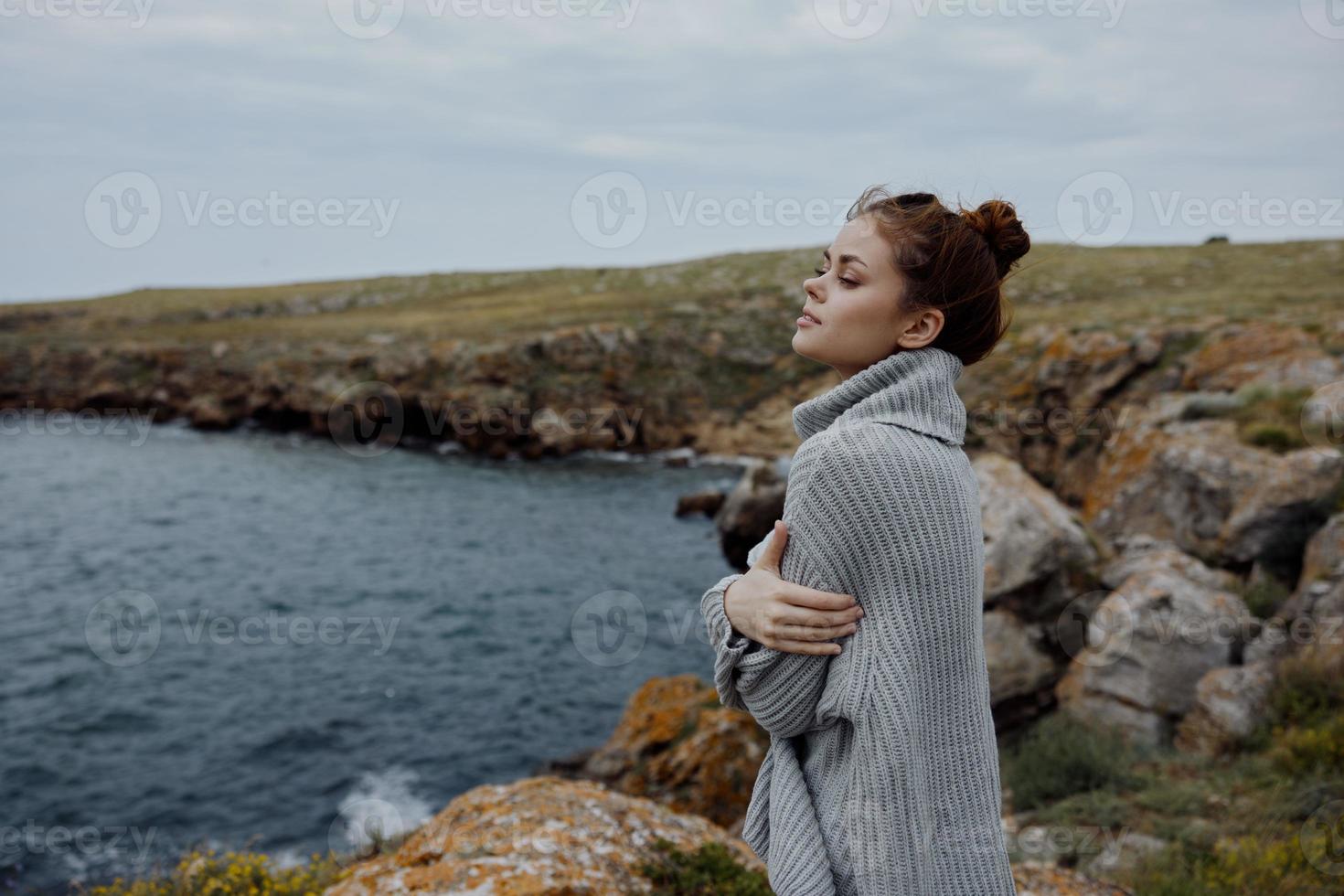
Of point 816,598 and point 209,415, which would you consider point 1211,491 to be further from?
point 209,415

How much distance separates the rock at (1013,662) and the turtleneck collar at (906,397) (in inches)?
385

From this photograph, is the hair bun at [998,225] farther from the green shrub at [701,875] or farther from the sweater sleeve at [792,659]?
the green shrub at [701,875]

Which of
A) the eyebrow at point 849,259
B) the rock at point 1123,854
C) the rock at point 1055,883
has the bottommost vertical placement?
the rock at point 1123,854

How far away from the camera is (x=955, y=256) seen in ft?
7.86

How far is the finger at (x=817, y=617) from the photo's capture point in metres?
2.26

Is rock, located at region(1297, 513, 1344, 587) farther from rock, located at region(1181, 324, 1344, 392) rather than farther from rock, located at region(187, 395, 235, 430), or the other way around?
rock, located at region(187, 395, 235, 430)

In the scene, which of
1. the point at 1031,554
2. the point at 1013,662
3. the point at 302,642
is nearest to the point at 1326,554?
the point at 1031,554

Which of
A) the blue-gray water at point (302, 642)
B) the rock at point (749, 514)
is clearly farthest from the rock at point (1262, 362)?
the blue-gray water at point (302, 642)

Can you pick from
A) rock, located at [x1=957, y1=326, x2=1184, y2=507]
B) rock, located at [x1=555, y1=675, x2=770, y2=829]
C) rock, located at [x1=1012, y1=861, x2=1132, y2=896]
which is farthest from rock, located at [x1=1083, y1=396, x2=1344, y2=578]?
rock, located at [x1=1012, y1=861, x2=1132, y2=896]

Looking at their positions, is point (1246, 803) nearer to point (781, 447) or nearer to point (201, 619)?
point (201, 619)

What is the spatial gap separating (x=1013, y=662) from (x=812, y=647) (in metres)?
10.3

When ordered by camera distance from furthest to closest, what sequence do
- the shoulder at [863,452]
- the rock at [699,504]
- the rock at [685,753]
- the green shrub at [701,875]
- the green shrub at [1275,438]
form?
the rock at [699,504]
the green shrub at [1275,438]
the rock at [685,753]
the green shrub at [701,875]
the shoulder at [863,452]

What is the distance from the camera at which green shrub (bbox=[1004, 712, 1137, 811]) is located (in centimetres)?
866

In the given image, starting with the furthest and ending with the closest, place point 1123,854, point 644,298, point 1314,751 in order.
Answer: point 644,298 → point 1314,751 → point 1123,854
